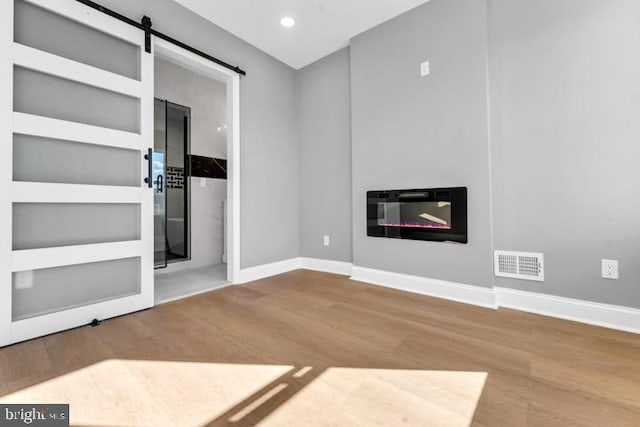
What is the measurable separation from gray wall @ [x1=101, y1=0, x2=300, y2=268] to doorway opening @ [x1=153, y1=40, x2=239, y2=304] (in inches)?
16.4

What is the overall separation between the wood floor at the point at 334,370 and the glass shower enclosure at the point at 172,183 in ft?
5.53

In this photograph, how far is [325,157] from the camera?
3.39 meters

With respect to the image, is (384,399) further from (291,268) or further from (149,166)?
(291,268)

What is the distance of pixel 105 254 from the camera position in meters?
1.92

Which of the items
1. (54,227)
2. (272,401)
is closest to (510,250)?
(272,401)

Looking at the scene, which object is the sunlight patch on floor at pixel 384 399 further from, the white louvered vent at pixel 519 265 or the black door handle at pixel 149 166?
the black door handle at pixel 149 166

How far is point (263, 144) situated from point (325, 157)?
2.51 feet

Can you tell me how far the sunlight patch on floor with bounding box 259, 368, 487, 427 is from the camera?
1003 mm

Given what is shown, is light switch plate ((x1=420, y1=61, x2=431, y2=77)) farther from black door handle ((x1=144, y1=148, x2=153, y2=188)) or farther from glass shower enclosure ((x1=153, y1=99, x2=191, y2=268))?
glass shower enclosure ((x1=153, y1=99, x2=191, y2=268))

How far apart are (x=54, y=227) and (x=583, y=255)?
3.51 m

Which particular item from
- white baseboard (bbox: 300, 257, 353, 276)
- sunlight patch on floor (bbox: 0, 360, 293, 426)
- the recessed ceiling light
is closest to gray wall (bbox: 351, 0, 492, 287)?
white baseboard (bbox: 300, 257, 353, 276)

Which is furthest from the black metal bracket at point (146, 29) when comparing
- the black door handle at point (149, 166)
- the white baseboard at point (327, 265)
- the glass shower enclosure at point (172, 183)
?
the white baseboard at point (327, 265)

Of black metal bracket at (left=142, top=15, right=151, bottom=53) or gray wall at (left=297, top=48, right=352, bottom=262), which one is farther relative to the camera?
gray wall at (left=297, top=48, right=352, bottom=262)

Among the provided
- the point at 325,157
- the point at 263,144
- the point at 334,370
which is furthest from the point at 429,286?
the point at 263,144
